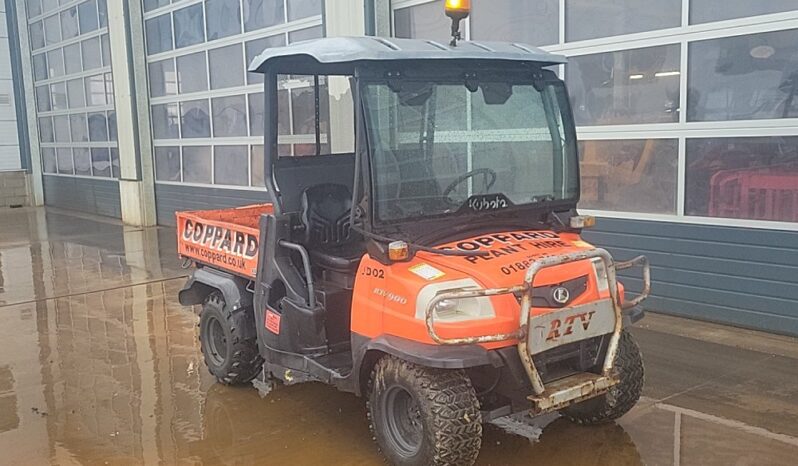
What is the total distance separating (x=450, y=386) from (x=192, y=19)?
10.9m

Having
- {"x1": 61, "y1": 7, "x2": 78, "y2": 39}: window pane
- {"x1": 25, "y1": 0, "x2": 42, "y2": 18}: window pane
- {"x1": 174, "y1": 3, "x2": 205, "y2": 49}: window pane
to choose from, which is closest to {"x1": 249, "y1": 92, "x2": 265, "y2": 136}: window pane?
{"x1": 174, "y1": 3, "x2": 205, "y2": 49}: window pane

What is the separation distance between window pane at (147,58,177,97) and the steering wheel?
34.5 feet

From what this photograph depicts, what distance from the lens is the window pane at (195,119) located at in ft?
41.2

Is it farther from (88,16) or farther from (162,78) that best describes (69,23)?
(162,78)

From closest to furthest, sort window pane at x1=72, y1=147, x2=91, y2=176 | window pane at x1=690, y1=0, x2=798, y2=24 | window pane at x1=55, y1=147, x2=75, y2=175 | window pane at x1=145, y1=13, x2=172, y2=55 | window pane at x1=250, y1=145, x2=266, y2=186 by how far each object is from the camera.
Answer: window pane at x1=690, y1=0, x2=798, y2=24 → window pane at x1=250, y1=145, x2=266, y2=186 → window pane at x1=145, y1=13, x2=172, y2=55 → window pane at x1=72, y1=147, x2=91, y2=176 → window pane at x1=55, y1=147, x2=75, y2=175

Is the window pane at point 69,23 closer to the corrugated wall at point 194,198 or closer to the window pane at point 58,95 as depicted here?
the window pane at point 58,95

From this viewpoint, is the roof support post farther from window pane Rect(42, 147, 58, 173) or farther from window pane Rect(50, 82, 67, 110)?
window pane Rect(42, 147, 58, 173)

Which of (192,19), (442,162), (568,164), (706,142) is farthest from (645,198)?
(192,19)

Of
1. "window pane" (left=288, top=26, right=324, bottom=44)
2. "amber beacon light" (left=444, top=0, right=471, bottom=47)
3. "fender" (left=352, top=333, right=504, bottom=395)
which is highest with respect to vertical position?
"window pane" (left=288, top=26, right=324, bottom=44)

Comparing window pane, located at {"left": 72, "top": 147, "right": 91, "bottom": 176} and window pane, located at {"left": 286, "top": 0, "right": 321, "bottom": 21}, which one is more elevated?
window pane, located at {"left": 286, "top": 0, "right": 321, "bottom": 21}

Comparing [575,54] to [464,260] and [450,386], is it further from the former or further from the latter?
[450,386]

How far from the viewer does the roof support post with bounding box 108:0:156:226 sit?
45.3 ft

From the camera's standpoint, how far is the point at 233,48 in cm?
1177

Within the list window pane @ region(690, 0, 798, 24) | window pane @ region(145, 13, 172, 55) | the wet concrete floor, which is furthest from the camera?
window pane @ region(145, 13, 172, 55)
